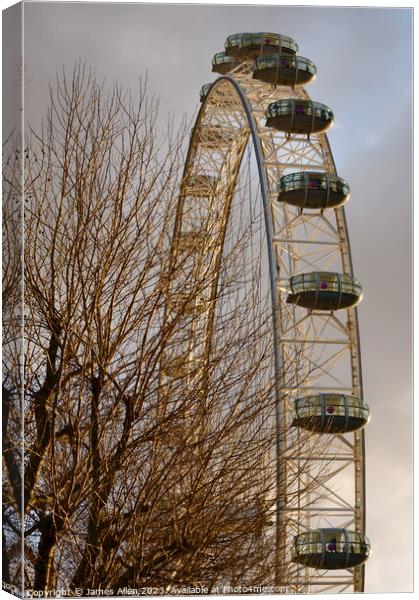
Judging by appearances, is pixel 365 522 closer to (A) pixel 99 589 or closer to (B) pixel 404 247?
(B) pixel 404 247

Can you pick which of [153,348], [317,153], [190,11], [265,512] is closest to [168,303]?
[153,348]

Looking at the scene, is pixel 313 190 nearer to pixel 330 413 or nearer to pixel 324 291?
pixel 324 291

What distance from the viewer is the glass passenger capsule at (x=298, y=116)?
16594 mm

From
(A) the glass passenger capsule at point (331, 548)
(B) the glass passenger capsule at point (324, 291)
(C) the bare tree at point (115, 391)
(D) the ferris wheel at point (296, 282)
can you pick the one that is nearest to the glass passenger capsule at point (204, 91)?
(D) the ferris wheel at point (296, 282)

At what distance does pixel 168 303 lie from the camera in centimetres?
1198

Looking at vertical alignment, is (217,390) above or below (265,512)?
above

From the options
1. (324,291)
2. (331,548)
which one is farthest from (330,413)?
(324,291)

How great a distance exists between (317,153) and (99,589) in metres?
9.06

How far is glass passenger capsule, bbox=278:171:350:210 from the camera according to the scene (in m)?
17.0

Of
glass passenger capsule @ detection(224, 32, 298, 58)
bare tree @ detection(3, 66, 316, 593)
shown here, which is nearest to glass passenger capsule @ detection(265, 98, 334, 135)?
glass passenger capsule @ detection(224, 32, 298, 58)

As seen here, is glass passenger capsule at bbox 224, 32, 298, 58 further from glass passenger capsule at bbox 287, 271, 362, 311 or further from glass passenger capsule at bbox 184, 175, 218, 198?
glass passenger capsule at bbox 287, 271, 362, 311

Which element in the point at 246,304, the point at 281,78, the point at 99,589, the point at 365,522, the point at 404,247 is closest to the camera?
the point at 99,589

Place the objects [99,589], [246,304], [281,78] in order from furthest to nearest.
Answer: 1. [281,78]
2. [246,304]
3. [99,589]

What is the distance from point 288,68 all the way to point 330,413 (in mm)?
3964
